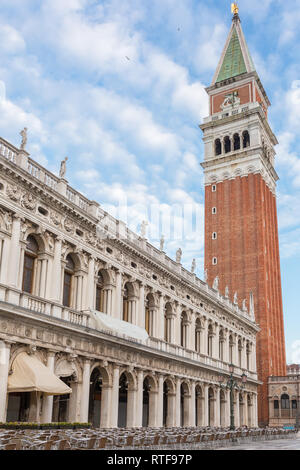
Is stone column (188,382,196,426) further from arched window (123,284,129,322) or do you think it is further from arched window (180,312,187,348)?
arched window (123,284,129,322)

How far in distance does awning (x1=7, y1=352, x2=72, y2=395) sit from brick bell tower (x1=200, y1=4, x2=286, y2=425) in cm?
3887

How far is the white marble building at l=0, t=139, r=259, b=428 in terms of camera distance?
2273cm

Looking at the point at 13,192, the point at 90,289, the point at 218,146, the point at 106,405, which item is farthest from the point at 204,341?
the point at 218,146

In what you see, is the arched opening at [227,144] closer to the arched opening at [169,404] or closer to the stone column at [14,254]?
the arched opening at [169,404]

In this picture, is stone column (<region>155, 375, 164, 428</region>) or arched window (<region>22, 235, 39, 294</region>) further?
stone column (<region>155, 375, 164, 428</region>)

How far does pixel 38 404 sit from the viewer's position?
74.9ft

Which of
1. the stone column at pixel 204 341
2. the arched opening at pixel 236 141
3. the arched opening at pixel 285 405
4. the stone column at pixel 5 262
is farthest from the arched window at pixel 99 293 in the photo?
the arched opening at pixel 236 141

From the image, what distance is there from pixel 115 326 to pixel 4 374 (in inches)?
326

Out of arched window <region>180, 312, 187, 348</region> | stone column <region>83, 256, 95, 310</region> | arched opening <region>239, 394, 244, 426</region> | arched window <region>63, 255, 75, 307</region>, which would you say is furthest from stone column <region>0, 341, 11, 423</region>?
arched opening <region>239, 394, 244, 426</region>

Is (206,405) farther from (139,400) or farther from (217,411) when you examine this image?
(139,400)

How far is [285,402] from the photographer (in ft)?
190

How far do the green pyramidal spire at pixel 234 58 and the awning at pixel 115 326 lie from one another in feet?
168

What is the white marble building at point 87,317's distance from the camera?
2273 centimetres
